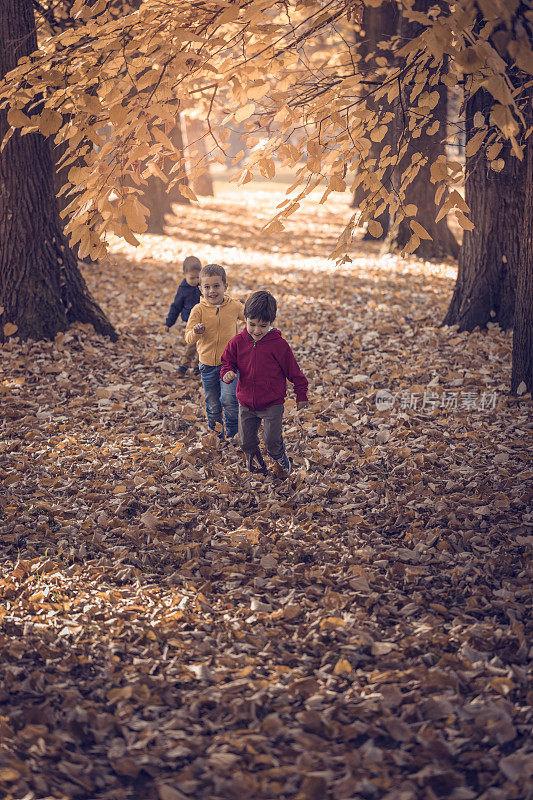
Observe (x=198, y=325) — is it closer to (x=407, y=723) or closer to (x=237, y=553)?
(x=237, y=553)

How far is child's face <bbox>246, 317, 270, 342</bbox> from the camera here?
4738 millimetres

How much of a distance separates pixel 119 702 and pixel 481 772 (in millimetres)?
1542

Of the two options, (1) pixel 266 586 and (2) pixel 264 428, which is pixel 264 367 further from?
(1) pixel 266 586

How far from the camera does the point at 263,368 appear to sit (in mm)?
4879

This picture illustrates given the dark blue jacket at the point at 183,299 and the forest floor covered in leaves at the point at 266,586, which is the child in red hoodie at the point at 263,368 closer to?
the forest floor covered in leaves at the point at 266,586

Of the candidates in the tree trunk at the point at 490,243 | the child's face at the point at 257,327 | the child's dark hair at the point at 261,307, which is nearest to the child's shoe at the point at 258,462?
the child's face at the point at 257,327

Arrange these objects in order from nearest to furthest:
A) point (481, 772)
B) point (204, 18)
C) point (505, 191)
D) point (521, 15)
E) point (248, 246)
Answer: point (481, 772)
point (521, 15)
point (204, 18)
point (505, 191)
point (248, 246)

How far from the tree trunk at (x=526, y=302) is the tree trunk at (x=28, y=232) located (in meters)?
4.83

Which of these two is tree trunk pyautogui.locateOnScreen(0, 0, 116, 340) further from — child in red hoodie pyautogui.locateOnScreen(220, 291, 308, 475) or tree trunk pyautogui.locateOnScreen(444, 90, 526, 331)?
tree trunk pyautogui.locateOnScreen(444, 90, 526, 331)

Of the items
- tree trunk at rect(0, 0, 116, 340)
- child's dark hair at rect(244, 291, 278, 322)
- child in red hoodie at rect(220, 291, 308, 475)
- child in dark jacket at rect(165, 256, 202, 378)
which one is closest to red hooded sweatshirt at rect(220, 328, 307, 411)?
child in red hoodie at rect(220, 291, 308, 475)

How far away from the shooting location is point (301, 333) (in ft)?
29.4

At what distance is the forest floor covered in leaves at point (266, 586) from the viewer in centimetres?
277

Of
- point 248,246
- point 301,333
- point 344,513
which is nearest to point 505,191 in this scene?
point 301,333

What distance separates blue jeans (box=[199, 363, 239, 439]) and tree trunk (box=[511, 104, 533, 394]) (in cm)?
265
